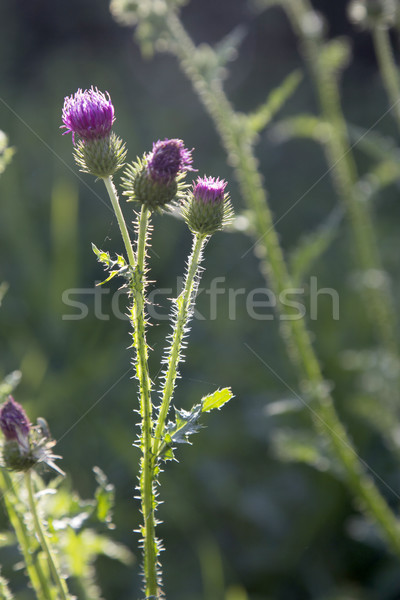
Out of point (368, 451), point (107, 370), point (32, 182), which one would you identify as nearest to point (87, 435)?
point (107, 370)

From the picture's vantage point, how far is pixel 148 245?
1.13 meters

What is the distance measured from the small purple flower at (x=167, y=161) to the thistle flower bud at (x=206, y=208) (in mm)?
56

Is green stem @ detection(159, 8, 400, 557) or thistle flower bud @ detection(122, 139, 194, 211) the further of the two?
green stem @ detection(159, 8, 400, 557)

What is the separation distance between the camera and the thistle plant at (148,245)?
1.02 metres

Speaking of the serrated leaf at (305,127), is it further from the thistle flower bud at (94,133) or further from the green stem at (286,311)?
the thistle flower bud at (94,133)

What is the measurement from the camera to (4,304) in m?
3.33

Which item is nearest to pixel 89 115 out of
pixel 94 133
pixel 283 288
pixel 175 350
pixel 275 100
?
pixel 94 133

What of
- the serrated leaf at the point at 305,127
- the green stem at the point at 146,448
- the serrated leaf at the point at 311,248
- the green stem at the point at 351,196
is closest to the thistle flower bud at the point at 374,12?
the green stem at the point at 351,196

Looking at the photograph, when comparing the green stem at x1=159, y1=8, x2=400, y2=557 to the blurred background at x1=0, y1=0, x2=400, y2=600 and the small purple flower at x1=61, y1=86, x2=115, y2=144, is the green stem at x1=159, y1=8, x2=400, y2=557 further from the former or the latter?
the small purple flower at x1=61, y1=86, x2=115, y2=144

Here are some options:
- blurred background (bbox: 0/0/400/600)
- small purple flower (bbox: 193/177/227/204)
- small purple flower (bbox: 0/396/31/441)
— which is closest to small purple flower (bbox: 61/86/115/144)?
small purple flower (bbox: 193/177/227/204)

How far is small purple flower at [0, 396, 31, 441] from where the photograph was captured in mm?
1028

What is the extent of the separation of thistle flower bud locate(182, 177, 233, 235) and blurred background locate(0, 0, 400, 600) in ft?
2.91

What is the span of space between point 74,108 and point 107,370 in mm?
1878

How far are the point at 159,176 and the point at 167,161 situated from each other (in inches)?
1.8
